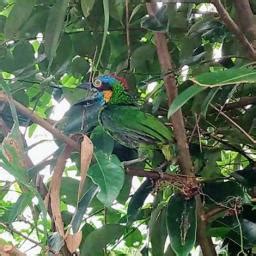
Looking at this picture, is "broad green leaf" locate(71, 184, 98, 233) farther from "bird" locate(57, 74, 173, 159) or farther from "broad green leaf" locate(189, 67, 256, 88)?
"broad green leaf" locate(189, 67, 256, 88)

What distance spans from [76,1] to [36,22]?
0.07 meters

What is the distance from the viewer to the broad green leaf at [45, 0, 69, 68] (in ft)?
2.07

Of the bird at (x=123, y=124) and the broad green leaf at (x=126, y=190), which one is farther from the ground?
the bird at (x=123, y=124)

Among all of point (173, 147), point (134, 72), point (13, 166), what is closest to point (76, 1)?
point (134, 72)

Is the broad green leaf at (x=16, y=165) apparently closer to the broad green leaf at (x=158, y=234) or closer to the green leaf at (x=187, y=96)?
the green leaf at (x=187, y=96)

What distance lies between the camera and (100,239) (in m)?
0.79

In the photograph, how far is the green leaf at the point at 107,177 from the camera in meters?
0.57

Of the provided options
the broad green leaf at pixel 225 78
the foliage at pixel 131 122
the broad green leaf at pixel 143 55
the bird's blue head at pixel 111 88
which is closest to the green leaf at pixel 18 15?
the foliage at pixel 131 122

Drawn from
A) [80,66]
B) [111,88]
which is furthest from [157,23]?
[80,66]

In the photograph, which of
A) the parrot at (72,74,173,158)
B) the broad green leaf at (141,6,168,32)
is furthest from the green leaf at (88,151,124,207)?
the broad green leaf at (141,6,168,32)

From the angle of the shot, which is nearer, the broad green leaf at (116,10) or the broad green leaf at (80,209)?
the broad green leaf at (80,209)

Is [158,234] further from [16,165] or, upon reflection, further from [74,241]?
[16,165]

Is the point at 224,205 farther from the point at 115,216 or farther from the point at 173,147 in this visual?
Answer: the point at 115,216

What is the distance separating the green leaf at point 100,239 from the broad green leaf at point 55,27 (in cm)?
25
